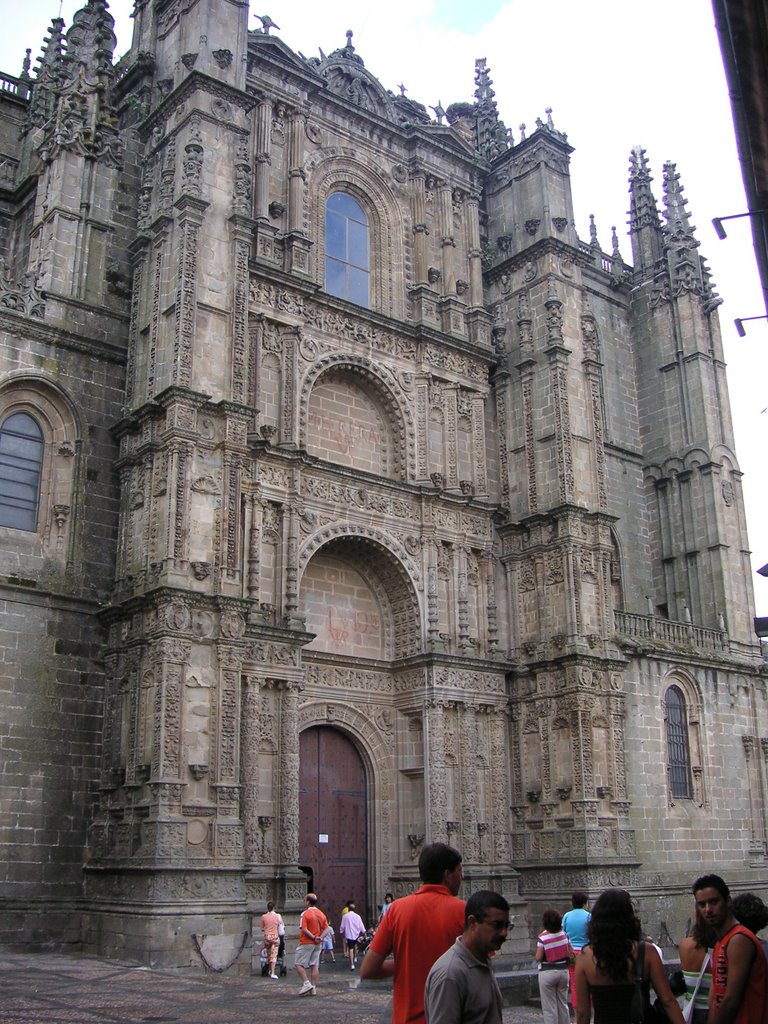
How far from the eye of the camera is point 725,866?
1152 inches

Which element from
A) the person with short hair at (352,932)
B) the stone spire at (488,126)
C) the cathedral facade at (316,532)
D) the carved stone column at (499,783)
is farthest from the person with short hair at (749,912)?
the stone spire at (488,126)

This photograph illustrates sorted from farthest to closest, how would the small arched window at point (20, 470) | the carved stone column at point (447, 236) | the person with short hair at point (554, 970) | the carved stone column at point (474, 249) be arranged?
1. the carved stone column at point (474, 249)
2. the carved stone column at point (447, 236)
3. the small arched window at point (20, 470)
4. the person with short hair at point (554, 970)

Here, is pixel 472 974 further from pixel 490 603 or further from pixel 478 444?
pixel 478 444

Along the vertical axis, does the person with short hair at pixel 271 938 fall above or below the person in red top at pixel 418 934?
below

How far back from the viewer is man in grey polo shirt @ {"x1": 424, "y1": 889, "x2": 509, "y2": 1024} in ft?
17.9

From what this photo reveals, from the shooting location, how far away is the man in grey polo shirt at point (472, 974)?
17.9 ft

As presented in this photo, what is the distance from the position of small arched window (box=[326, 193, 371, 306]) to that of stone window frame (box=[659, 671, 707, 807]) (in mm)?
12996

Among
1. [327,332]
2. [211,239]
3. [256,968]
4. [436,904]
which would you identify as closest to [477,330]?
[327,332]

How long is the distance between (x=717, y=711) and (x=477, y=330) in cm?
1241

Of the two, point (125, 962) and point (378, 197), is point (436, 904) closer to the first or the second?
point (125, 962)

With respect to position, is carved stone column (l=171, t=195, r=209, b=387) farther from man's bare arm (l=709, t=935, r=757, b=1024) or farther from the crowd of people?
man's bare arm (l=709, t=935, r=757, b=1024)

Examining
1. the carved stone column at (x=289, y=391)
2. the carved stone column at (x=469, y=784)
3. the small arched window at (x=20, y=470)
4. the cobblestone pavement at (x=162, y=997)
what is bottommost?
the cobblestone pavement at (x=162, y=997)

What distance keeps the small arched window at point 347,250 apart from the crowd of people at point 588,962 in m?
22.8

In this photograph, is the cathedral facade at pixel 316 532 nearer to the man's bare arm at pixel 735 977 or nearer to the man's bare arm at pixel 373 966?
the man's bare arm at pixel 373 966
